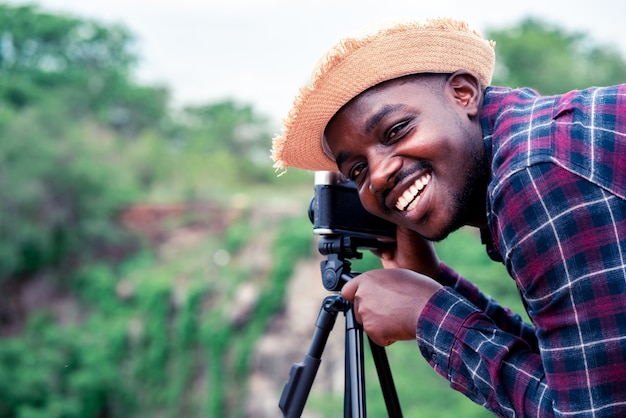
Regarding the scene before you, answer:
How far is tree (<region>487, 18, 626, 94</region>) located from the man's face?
7.11 meters

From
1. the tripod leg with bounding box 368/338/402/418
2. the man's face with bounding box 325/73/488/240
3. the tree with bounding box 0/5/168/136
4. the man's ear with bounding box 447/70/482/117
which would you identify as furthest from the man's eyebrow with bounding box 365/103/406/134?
the tree with bounding box 0/5/168/136

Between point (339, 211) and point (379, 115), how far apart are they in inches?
13.2

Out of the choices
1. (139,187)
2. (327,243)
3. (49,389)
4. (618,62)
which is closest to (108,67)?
(139,187)

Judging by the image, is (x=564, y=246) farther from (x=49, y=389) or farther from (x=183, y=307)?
(x=49, y=389)

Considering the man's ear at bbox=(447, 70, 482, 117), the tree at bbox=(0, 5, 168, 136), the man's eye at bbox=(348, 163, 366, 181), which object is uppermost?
the tree at bbox=(0, 5, 168, 136)

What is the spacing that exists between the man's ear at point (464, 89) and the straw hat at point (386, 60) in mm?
13

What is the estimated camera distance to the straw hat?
3.74ft

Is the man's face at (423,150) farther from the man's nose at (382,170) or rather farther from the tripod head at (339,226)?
the tripod head at (339,226)

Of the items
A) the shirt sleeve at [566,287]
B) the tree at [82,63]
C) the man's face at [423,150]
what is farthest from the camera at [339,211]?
the tree at [82,63]

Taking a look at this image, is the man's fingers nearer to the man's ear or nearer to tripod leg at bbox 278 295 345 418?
tripod leg at bbox 278 295 345 418

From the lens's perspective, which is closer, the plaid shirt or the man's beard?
the plaid shirt

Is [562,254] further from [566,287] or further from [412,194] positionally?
[412,194]

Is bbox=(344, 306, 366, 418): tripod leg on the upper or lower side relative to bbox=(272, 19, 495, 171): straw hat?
lower

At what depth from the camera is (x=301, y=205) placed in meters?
9.43
